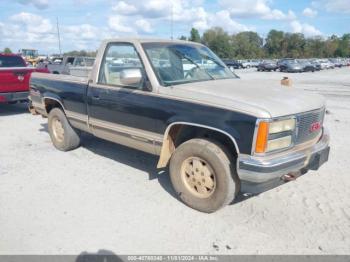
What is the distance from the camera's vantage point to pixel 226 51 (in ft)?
293

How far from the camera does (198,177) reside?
13.5ft

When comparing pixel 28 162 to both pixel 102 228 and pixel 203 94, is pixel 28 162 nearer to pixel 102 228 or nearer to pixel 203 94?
pixel 102 228

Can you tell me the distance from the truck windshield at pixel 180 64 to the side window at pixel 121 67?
0.78 feet

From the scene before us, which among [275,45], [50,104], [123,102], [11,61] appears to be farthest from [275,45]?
[123,102]

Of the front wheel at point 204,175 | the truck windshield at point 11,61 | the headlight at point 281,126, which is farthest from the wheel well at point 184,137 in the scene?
the truck windshield at point 11,61

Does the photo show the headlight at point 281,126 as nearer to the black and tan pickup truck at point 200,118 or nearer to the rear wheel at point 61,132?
the black and tan pickup truck at point 200,118

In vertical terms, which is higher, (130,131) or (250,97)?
(250,97)

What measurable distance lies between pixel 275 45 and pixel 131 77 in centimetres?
10933

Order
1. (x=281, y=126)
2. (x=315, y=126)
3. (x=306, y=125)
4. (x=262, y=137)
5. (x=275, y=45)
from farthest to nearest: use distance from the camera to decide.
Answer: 1. (x=275, y=45)
2. (x=315, y=126)
3. (x=306, y=125)
4. (x=281, y=126)
5. (x=262, y=137)

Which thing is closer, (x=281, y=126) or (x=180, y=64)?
(x=281, y=126)

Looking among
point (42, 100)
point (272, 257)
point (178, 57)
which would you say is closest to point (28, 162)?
point (42, 100)

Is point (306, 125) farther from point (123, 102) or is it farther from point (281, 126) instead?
point (123, 102)

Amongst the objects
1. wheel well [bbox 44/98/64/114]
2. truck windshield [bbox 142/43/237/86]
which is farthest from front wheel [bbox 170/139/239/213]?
wheel well [bbox 44/98/64/114]

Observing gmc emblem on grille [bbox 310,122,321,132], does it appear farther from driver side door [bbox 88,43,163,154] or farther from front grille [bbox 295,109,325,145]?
driver side door [bbox 88,43,163,154]
